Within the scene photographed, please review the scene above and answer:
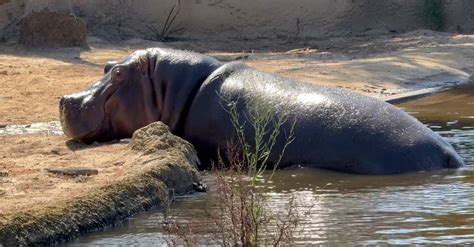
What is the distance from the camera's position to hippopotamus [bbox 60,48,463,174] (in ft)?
24.2

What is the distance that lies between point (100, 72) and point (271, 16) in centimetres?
781

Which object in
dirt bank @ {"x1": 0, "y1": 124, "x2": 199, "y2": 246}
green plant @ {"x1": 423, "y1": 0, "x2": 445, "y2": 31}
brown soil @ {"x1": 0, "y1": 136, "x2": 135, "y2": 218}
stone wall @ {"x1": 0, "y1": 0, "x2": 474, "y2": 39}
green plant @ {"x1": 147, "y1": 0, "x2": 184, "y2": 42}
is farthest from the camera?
green plant @ {"x1": 423, "y1": 0, "x2": 445, "y2": 31}

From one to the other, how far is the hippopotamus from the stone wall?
1088cm

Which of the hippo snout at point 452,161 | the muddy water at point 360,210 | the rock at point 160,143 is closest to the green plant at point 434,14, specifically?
the muddy water at point 360,210

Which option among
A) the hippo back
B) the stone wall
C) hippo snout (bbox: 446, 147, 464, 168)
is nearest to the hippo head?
the hippo back

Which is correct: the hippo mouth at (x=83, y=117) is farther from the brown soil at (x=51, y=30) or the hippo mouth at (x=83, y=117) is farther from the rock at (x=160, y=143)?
the brown soil at (x=51, y=30)

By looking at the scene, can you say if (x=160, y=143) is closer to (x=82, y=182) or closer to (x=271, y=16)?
(x=82, y=182)

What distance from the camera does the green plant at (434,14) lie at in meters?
20.2

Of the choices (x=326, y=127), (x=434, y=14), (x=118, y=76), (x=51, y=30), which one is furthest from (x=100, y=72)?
(x=434, y=14)

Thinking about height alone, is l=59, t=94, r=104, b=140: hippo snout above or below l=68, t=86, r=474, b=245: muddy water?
above

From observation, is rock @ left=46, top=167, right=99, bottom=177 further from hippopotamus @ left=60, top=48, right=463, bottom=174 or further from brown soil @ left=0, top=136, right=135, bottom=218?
hippopotamus @ left=60, top=48, right=463, bottom=174

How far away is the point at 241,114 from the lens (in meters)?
7.67

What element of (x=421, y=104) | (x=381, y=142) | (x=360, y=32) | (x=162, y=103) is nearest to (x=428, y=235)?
(x=381, y=142)

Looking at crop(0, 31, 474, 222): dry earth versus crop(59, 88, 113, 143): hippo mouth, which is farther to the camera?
crop(59, 88, 113, 143): hippo mouth
